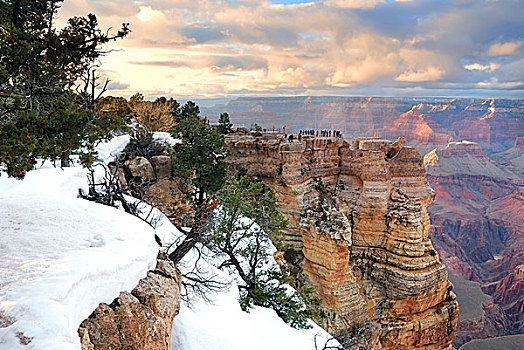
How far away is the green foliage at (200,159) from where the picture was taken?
2011 cm

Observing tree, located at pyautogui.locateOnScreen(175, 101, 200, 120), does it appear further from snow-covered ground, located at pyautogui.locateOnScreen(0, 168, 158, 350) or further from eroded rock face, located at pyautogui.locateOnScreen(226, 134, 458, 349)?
snow-covered ground, located at pyautogui.locateOnScreen(0, 168, 158, 350)

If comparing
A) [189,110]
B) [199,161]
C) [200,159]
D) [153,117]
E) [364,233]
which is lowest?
[364,233]

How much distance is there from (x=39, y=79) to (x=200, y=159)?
12.7 m

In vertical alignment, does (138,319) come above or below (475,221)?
above

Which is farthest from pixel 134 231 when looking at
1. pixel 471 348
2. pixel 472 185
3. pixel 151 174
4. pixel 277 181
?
pixel 472 185

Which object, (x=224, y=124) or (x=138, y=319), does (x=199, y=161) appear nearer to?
(x=138, y=319)

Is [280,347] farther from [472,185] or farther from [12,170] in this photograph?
[472,185]

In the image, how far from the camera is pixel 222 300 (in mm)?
10281

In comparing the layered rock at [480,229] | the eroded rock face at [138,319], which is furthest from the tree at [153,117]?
the layered rock at [480,229]

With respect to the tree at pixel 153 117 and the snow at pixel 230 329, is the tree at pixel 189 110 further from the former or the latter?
the snow at pixel 230 329

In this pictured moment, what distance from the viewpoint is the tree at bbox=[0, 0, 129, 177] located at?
6043 mm

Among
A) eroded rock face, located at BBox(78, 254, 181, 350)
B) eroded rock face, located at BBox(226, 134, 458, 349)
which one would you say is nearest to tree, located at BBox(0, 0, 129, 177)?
eroded rock face, located at BBox(78, 254, 181, 350)

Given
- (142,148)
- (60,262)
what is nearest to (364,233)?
(142,148)

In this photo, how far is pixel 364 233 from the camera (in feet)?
79.0
